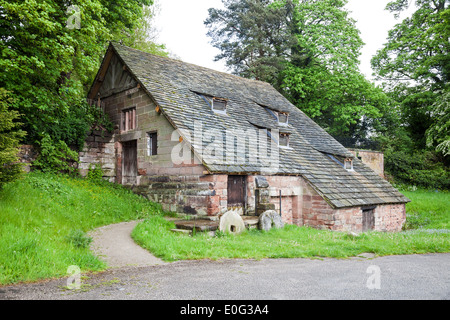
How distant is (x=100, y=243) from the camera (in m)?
8.32

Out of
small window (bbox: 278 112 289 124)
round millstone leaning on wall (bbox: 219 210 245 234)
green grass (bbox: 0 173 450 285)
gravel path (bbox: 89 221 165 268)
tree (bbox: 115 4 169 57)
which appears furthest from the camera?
tree (bbox: 115 4 169 57)

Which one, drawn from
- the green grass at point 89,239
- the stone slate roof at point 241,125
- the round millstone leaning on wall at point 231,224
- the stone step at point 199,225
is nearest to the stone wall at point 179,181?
the stone slate roof at point 241,125

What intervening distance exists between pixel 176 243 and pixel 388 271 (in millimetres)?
4728

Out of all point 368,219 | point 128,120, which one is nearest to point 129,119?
point 128,120

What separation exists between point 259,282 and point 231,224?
4.65 meters

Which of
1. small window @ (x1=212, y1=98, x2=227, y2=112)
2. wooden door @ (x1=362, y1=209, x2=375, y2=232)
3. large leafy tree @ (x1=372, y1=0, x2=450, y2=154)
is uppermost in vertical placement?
large leafy tree @ (x1=372, y1=0, x2=450, y2=154)

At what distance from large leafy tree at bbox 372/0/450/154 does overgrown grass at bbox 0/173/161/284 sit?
22.4 metres

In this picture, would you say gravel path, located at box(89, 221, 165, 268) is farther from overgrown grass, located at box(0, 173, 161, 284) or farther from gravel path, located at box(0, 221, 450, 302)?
overgrown grass, located at box(0, 173, 161, 284)

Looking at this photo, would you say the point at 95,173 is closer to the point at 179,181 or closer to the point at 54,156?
the point at 54,156

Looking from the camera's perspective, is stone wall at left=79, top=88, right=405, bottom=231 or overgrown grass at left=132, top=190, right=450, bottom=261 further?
stone wall at left=79, top=88, right=405, bottom=231

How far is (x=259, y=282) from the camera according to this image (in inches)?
A: 217

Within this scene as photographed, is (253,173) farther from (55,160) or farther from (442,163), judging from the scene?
(442,163)

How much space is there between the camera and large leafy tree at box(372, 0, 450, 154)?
24375 millimetres

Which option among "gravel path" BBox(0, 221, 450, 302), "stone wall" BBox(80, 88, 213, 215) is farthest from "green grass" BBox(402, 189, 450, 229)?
"stone wall" BBox(80, 88, 213, 215)
